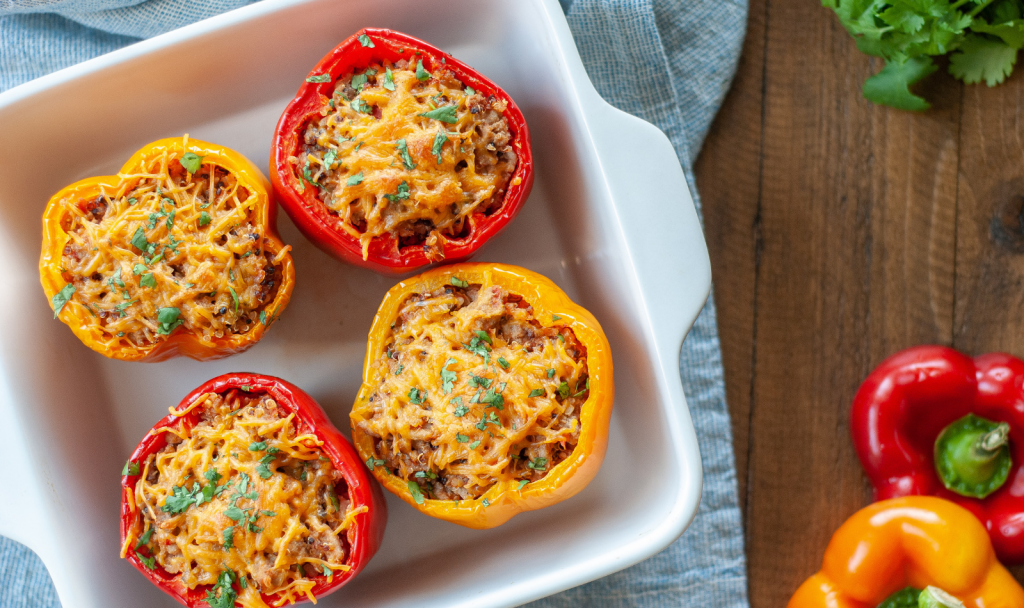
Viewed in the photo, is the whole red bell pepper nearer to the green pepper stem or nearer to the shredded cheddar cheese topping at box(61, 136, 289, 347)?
the green pepper stem

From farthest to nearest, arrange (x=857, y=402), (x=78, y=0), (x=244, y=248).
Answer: (x=857, y=402) < (x=78, y=0) < (x=244, y=248)

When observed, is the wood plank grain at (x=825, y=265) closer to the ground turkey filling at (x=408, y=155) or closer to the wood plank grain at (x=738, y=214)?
the wood plank grain at (x=738, y=214)

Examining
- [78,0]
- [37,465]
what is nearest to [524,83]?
[78,0]

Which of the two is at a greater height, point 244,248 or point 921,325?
point 244,248

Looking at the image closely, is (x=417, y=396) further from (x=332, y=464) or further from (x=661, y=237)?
(x=661, y=237)

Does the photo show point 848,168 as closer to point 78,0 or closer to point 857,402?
point 857,402

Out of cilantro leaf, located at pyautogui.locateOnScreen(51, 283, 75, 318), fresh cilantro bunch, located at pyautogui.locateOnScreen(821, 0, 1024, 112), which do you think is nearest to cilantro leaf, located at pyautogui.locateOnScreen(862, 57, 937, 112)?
fresh cilantro bunch, located at pyautogui.locateOnScreen(821, 0, 1024, 112)

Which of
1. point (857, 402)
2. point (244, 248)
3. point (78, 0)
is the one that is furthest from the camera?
point (857, 402)
